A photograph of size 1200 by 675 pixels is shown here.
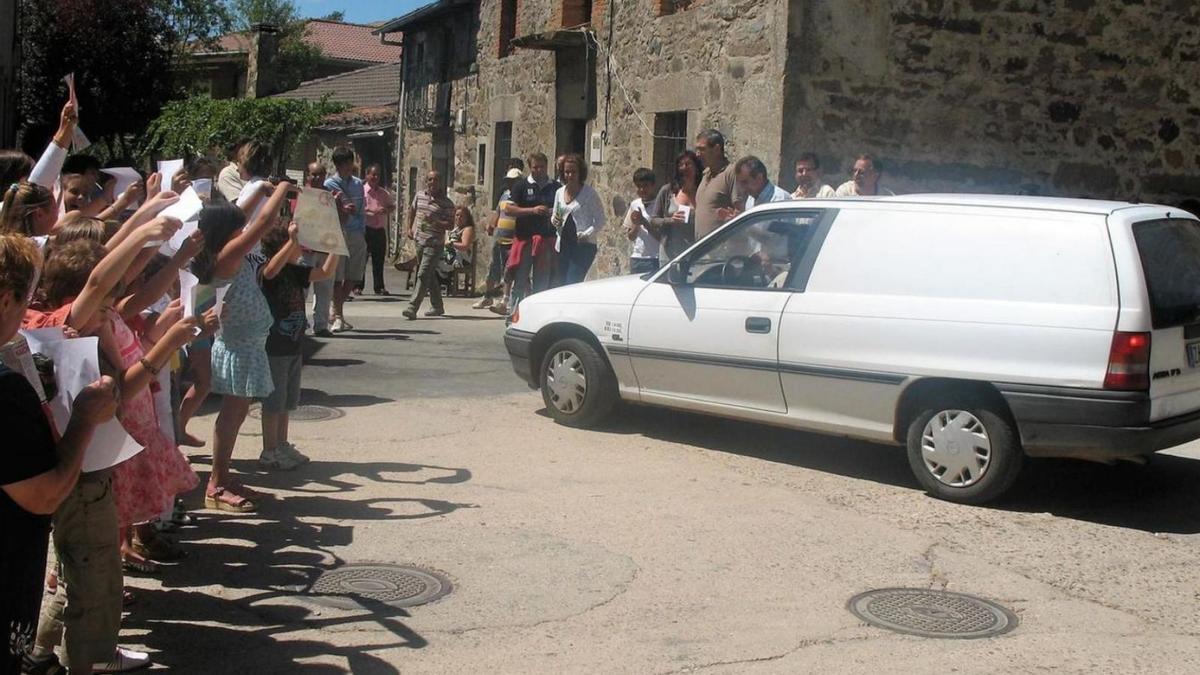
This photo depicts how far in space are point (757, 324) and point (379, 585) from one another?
3269mm

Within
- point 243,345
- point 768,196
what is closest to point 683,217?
point 768,196

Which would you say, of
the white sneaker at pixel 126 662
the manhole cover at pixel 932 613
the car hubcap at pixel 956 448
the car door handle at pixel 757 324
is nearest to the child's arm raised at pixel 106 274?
the white sneaker at pixel 126 662

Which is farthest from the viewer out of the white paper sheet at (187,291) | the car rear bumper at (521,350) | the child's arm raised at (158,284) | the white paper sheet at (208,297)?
the car rear bumper at (521,350)

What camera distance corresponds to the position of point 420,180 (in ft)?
87.1

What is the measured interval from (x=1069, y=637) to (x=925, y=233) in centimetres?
290

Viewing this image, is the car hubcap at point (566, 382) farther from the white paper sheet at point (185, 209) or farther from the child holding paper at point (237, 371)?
the white paper sheet at point (185, 209)

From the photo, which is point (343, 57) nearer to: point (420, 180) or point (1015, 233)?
point (420, 180)

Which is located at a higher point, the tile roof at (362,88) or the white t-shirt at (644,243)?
the tile roof at (362,88)

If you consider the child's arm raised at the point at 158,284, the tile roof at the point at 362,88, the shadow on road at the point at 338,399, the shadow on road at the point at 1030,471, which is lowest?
the shadow on road at the point at 338,399

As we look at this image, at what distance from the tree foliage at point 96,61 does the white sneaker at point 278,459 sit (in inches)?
1395

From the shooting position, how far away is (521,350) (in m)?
9.14

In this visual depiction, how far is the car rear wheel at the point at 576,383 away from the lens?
8680mm

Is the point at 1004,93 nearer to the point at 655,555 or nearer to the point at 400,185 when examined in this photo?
the point at 655,555

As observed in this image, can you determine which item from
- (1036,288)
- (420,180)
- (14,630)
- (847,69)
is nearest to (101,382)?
(14,630)
